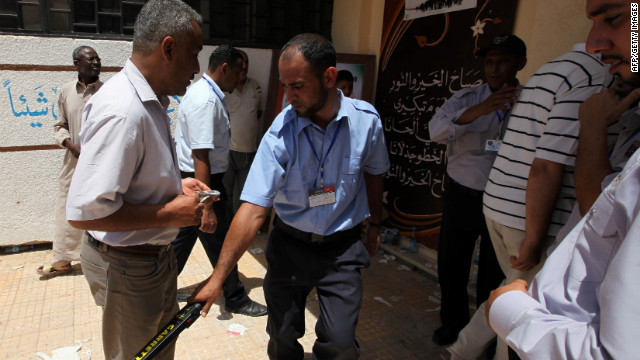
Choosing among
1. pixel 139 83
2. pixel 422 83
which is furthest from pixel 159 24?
pixel 422 83

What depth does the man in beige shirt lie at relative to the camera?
3.88m

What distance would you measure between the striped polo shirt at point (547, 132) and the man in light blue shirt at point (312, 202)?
79 cm

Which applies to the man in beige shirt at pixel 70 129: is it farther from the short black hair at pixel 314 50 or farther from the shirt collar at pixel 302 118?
the short black hair at pixel 314 50

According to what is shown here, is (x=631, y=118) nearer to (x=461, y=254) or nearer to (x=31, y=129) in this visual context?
(x=461, y=254)

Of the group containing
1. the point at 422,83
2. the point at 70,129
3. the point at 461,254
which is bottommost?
the point at 461,254

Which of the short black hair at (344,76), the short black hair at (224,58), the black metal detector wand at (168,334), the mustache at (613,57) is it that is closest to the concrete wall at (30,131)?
the short black hair at (224,58)

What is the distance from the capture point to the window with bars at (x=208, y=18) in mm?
4391

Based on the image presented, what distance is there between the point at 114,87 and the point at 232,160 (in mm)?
3423

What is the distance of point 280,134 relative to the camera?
215cm

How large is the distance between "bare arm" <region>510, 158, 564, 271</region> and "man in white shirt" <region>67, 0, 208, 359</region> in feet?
5.34

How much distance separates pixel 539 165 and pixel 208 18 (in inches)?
180

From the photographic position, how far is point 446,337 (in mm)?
3168

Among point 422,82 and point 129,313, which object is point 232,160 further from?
point 129,313

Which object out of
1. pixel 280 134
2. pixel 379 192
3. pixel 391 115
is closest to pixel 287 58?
pixel 280 134
